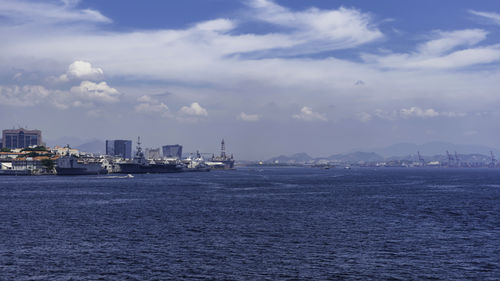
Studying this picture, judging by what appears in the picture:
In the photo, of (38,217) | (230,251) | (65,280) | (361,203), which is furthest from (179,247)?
(361,203)

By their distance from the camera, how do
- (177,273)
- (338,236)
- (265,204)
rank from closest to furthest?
(177,273)
(338,236)
(265,204)

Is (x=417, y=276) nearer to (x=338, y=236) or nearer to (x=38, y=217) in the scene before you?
(x=338, y=236)

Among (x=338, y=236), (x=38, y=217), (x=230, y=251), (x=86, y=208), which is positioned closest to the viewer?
(x=230, y=251)

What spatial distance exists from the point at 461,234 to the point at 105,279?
4314 cm

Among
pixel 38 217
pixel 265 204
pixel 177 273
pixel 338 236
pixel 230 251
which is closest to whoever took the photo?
pixel 177 273

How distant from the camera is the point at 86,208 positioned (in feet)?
285

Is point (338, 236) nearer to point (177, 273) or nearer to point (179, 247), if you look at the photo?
point (179, 247)

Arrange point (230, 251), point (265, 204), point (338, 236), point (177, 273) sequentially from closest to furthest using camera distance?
point (177, 273)
point (230, 251)
point (338, 236)
point (265, 204)

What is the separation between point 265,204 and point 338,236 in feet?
136

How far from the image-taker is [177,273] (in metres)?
39.6

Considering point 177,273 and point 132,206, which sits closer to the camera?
point 177,273

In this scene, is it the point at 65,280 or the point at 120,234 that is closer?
the point at 65,280

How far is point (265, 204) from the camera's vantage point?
3866 inches

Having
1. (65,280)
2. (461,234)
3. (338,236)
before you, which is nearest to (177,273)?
(65,280)
